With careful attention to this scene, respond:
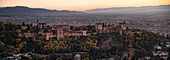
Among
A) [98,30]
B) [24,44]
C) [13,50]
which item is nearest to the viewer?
[13,50]

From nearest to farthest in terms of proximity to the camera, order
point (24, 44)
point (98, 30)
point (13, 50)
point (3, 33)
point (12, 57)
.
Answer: point (12, 57), point (13, 50), point (24, 44), point (3, 33), point (98, 30)

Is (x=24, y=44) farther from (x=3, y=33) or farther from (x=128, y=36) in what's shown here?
(x=128, y=36)

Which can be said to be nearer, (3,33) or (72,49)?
(72,49)

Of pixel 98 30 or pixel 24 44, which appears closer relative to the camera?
pixel 24 44

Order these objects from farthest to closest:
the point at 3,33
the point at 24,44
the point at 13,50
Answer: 1. the point at 3,33
2. the point at 24,44
3. the point at 13,50

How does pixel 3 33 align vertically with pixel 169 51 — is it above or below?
above

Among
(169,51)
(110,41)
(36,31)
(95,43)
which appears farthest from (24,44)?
(169,51)

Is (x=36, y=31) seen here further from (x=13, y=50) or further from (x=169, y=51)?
(x=169, y=51)

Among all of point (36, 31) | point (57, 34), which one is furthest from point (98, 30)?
point (36, 31)

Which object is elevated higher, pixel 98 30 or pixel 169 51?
pixel 98 30
